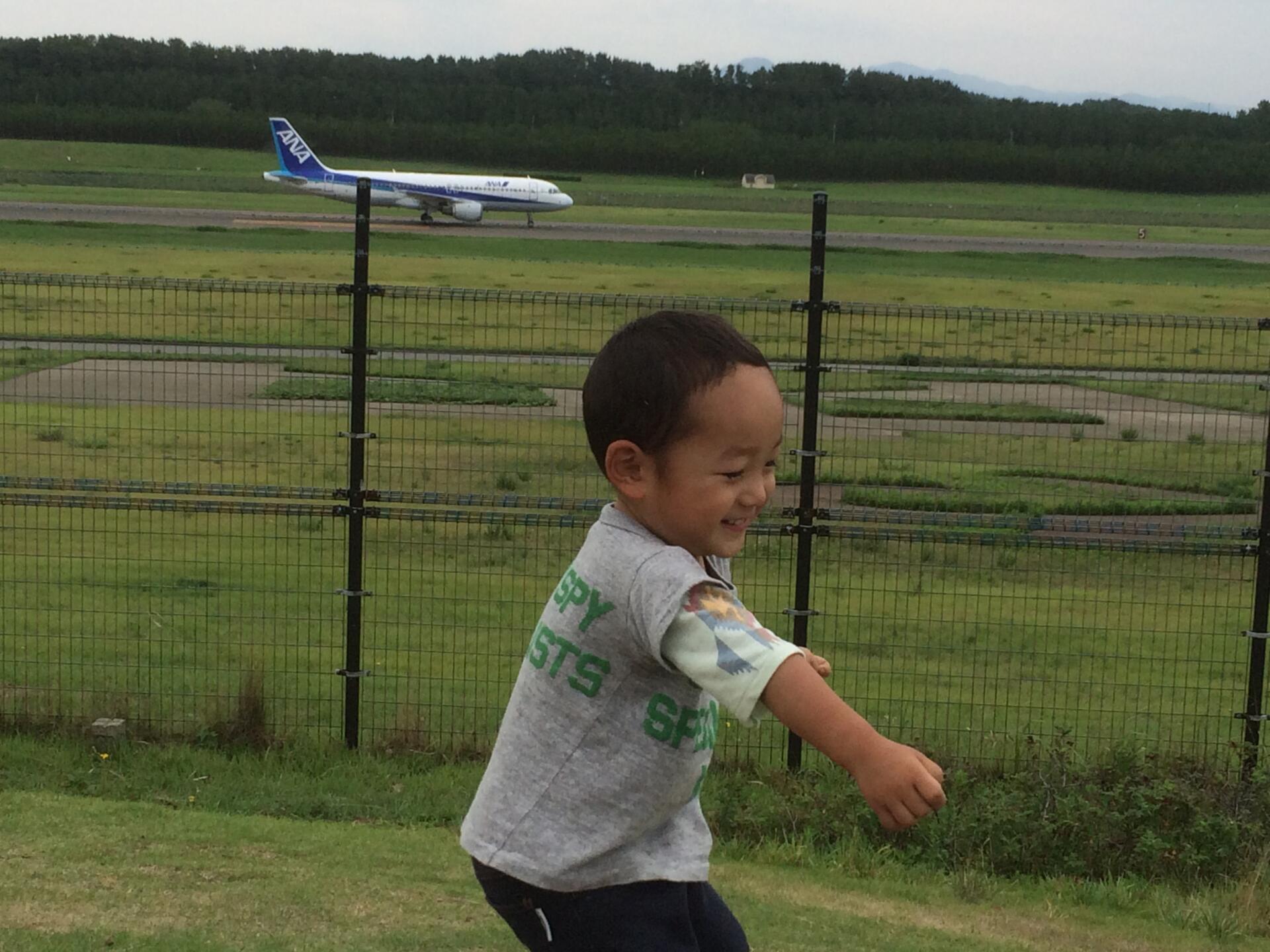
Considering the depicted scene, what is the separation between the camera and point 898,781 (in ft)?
6.80

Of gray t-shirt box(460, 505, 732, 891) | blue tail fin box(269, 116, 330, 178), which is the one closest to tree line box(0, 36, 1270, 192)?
blue tail fin box(269, 116, 330, 178)

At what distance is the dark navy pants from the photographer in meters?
2.56

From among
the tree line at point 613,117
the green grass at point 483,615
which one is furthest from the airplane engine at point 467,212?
the green grass at point 483,615

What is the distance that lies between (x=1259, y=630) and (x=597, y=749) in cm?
522

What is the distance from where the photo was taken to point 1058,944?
5.29 meters

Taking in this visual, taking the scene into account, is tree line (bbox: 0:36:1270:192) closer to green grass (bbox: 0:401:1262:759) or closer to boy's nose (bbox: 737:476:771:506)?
green grass (bbox: 0:401:1262:759)

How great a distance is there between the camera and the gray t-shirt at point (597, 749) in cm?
250

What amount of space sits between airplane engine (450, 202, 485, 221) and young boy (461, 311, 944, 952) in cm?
6746

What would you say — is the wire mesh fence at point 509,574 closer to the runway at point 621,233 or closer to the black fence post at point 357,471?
the black fence post at point 357,471

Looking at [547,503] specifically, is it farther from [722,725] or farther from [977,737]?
[977,737]

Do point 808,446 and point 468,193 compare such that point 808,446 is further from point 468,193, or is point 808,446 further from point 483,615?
point 468,193

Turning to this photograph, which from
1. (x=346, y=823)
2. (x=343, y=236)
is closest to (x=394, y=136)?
(x=343, y=236)

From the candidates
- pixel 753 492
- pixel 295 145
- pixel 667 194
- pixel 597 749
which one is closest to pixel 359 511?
pixel 597 749

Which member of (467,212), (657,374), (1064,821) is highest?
(467,212)
